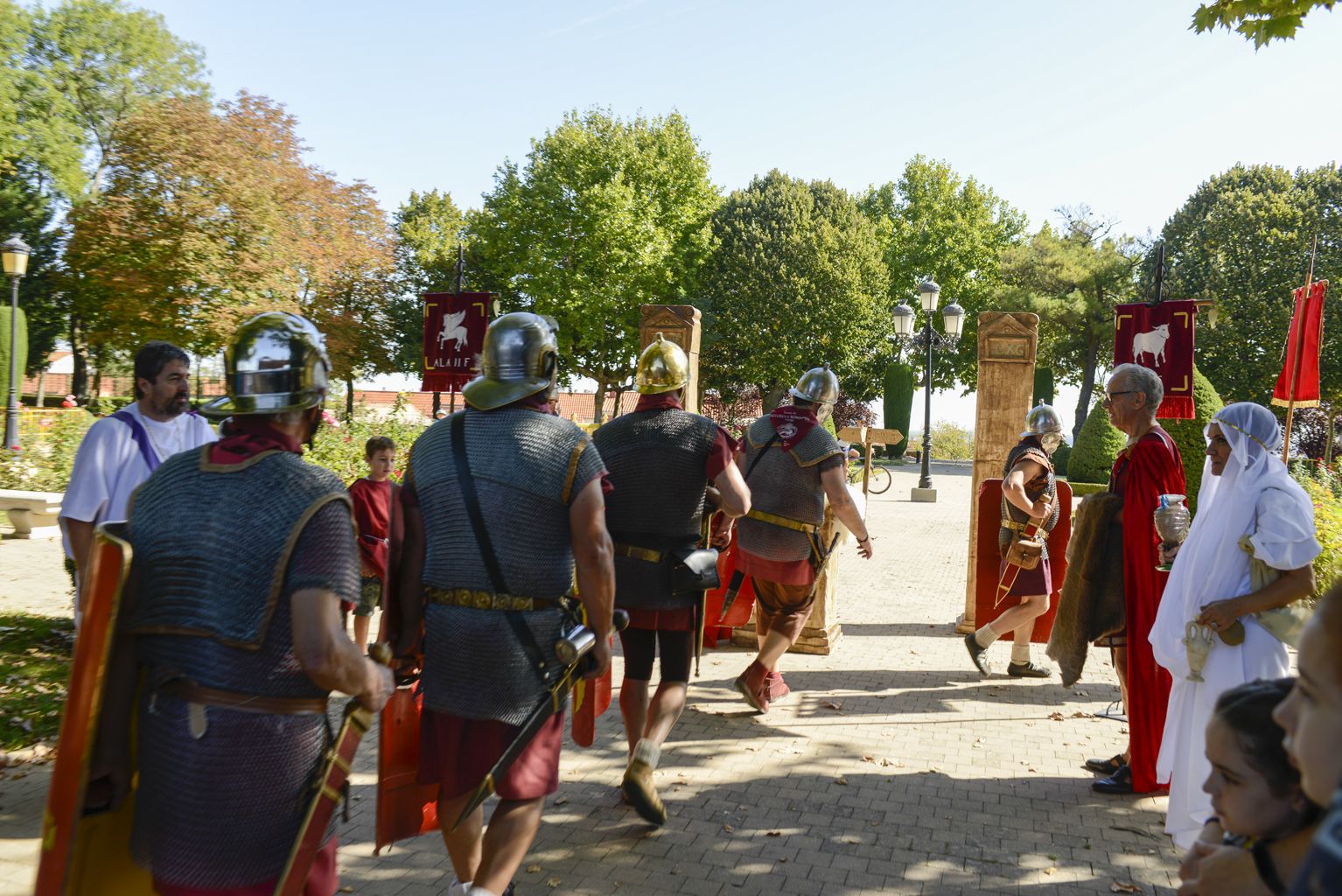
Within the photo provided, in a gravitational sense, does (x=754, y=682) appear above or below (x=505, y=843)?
below

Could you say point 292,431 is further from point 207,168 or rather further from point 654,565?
point 207,168

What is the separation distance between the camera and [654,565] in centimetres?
462

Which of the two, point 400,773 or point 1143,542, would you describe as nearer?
point 400,773

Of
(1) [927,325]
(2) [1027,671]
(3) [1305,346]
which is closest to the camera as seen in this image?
(2) [1027,671]

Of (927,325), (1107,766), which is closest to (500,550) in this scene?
(1107,766)

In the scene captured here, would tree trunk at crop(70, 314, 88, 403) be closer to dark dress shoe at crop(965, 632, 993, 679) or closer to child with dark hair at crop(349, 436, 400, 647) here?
child with dark hair at crop(349, 436, 400, 647)

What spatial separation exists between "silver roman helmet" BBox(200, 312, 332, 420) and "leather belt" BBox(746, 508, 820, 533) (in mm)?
3897

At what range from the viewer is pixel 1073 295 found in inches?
1753

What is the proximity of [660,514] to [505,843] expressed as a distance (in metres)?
1.83

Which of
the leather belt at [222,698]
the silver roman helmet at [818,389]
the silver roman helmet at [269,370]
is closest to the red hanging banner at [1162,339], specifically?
the silver roman helmet at [818,389]

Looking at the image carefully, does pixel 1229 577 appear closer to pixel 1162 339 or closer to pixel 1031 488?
pixel 1031 488

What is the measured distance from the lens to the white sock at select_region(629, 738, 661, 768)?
443cm

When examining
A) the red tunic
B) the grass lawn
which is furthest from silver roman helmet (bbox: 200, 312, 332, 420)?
the red tunic

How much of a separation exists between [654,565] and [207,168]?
26.8 m
